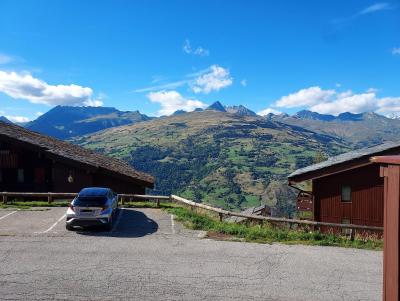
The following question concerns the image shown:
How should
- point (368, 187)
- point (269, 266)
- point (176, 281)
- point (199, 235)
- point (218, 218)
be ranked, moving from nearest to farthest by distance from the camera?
point (176, 281) → point (269, 266) → point (199, 235) → point (218, 218) → point (368, 187)

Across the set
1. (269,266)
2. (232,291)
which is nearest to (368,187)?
(269,266)

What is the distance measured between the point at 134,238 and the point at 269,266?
265 inches

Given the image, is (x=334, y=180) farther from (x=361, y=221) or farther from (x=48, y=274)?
(x=48, y=274)

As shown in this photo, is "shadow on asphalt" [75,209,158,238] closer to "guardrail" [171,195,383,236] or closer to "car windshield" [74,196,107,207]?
"car windshield" [74,196,107,207]

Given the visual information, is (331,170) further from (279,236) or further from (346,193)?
(279,236)

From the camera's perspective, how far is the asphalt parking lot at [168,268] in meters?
12.5

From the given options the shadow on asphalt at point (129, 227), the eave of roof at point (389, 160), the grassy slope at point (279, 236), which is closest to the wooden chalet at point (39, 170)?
the shadow on asphalt at point (129, 227)

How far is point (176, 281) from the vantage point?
531 inches

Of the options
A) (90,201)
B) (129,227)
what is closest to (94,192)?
(90,201)

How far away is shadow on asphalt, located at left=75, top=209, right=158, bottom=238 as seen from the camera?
66.0 ft

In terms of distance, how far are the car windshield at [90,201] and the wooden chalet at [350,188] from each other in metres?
18.4

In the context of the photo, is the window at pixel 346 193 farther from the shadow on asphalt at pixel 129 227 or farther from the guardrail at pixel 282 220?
the shadow on asphalt at pixel 129 227

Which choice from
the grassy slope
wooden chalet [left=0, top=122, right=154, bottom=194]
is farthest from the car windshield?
wooden chalet [left=0, top=122, right=154, bottom=194]

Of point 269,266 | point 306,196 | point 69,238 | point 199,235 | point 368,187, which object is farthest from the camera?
point 306,196
